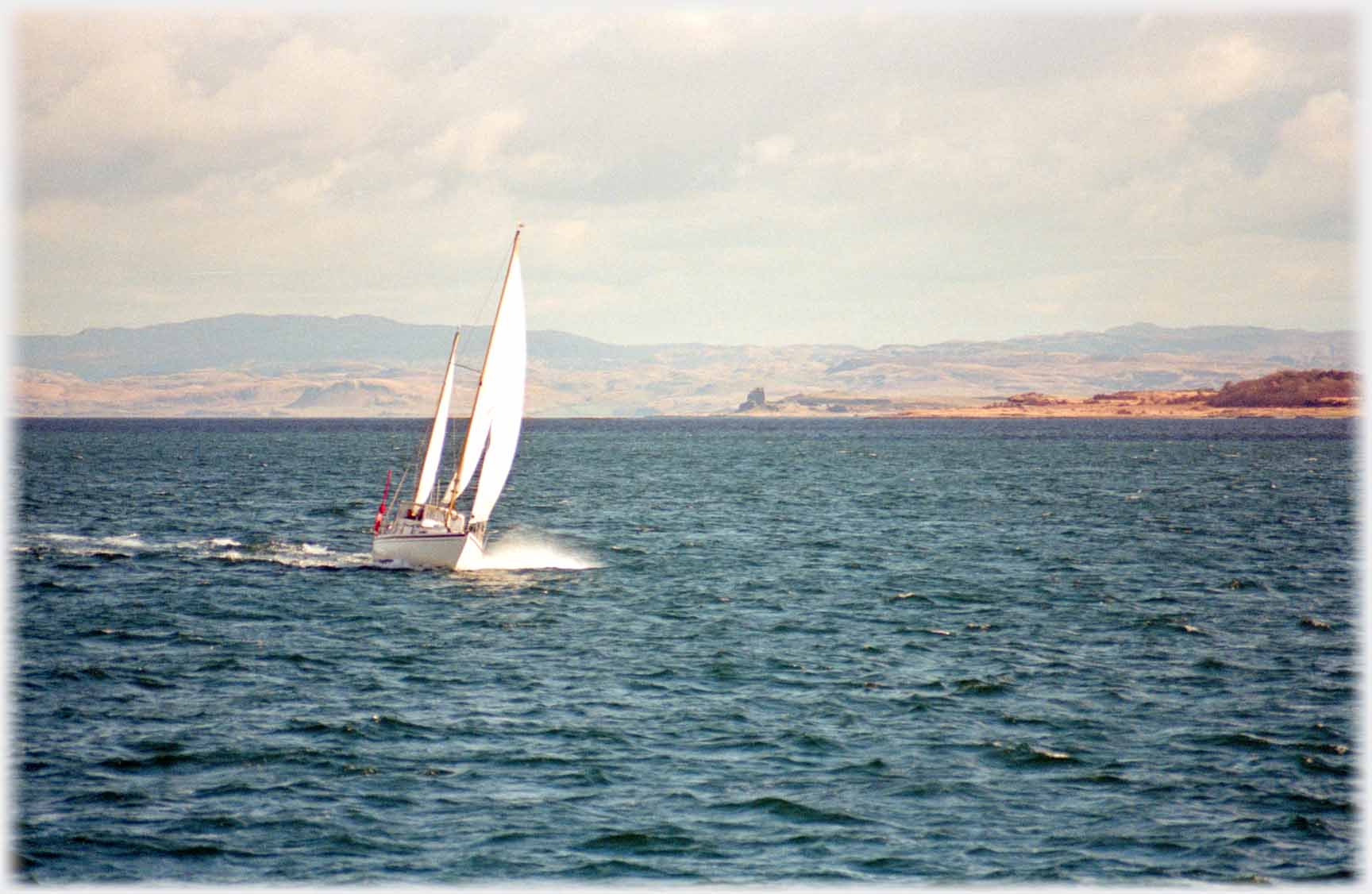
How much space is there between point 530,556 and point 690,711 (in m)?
28.1

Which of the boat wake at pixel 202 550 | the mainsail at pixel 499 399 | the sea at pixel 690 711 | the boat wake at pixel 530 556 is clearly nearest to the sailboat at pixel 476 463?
the mainsail at pixel 499 399

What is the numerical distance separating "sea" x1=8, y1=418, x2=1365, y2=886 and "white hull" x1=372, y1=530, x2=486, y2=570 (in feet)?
1.95

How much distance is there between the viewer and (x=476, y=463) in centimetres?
4512

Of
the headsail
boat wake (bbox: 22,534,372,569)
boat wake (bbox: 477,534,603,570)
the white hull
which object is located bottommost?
boat wake (bbox: 477,534,603,570)

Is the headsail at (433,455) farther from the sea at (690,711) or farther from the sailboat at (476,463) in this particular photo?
the sea at (690,711)

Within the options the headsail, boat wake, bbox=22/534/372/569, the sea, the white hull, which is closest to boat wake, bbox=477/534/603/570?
the sea

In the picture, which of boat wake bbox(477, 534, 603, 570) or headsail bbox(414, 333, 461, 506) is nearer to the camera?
headsail bbox(414, 333, 461, 506)

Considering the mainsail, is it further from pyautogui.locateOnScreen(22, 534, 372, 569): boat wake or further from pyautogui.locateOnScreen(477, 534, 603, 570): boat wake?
pyautogui.locateOnScreen(22, 534, 372, 569): boat wake

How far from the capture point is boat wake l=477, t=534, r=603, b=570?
51.2 metres

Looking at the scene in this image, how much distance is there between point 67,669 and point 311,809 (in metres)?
13.3

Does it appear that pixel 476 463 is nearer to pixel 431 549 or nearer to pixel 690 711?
pixel 431 549

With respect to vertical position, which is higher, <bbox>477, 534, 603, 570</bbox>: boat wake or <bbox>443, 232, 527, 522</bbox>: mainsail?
<bbox>443, 232, 527, 522</bbox>: mainsail

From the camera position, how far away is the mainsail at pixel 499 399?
4475cm

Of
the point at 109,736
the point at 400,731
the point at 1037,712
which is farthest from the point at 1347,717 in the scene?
the point at 109,736
